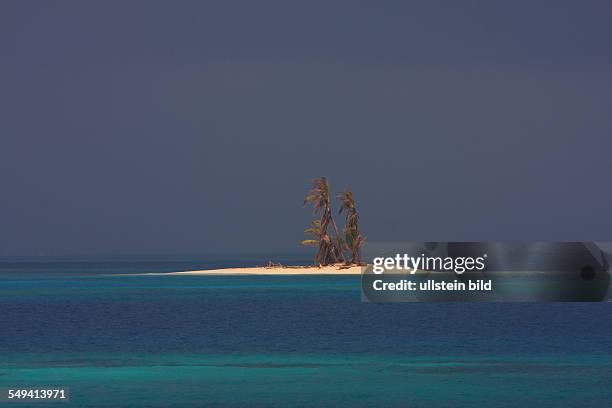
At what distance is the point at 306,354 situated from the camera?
61656mm

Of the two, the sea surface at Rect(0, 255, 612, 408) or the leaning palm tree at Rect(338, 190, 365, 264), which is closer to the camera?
the sea surface at Rect(0, 255, 612, 408)

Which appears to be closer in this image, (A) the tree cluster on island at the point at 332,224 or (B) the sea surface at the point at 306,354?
(B) the sea surface at the point at 306,354

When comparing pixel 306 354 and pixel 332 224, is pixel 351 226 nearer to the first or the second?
pixel 332 224

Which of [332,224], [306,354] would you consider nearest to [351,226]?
[332,224]

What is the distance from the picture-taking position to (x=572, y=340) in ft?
234

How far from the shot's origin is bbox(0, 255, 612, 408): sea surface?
1737 inches

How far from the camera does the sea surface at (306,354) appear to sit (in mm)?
44125

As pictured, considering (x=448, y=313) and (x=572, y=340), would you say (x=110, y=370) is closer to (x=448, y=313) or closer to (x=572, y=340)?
(x=572, y=340)

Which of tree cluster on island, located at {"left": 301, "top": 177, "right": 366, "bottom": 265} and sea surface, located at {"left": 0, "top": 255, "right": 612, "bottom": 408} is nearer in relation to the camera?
sea surface, located at {"left": 0, "top": 255, "right": 612, "bottom": 408}

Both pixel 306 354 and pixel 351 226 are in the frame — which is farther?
pixel 351 226

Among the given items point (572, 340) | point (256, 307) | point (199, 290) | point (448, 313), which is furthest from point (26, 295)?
point (572, 340)

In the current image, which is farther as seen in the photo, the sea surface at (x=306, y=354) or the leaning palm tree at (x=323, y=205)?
the leaning palm tree at (x=323, y=205)

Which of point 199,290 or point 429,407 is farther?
Result: point 199,290

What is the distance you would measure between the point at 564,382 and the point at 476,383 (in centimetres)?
400
